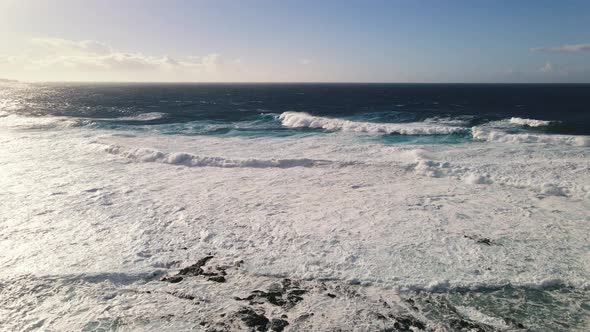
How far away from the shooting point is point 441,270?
8969 mm

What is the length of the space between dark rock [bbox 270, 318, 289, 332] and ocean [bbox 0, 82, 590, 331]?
2cm

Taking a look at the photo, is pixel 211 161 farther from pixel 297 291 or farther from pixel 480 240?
pixel 480 240

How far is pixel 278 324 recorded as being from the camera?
707 centimetres

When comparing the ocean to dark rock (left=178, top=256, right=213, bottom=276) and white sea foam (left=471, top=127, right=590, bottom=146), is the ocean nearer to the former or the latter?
dark rock (left=178, top=256, right=213, bottom=276)

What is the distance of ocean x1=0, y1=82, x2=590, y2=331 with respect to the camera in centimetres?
741

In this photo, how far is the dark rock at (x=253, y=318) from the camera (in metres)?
7.00

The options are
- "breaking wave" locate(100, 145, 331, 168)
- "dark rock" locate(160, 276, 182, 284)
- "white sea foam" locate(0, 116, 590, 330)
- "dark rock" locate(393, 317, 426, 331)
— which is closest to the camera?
"dark rock" locate(393, 317, 426, 331)

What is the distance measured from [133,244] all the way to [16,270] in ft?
9.06

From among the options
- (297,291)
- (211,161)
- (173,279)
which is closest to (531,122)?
(211,161)

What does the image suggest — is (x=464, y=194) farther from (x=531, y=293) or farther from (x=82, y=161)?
(x=82, y=161)

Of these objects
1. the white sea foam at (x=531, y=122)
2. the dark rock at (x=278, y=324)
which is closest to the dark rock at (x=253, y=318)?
the dark rock at (x=278, y=324)

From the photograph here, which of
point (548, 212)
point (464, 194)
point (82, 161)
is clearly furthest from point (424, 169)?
point (82, 161)

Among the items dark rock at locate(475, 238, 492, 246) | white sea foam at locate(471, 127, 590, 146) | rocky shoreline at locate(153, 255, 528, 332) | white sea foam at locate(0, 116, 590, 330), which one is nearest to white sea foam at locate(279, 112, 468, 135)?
white sea foam at locate(471, 127, 590, 146)

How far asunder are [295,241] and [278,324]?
Result: 371 centimetres
